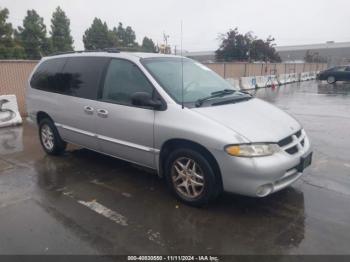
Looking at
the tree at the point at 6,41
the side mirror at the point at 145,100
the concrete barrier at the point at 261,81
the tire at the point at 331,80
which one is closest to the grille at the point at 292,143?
the side mirror at the point at 145,100

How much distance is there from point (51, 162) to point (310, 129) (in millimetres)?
6219

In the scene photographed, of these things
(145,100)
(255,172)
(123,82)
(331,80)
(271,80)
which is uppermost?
(123,82)

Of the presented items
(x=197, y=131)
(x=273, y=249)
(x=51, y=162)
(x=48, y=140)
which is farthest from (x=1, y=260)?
(x=48, y=140)

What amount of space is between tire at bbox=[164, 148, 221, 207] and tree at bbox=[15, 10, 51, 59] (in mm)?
41089

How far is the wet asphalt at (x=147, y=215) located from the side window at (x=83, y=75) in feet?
4.16

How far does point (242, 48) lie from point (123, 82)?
3707cm

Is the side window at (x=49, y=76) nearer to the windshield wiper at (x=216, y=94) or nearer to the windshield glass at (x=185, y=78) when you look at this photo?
the windshield glass at (x=185, y=78)

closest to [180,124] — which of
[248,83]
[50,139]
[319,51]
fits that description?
[50,139]

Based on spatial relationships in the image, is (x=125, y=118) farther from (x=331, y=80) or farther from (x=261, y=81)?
(x=331, y=80)

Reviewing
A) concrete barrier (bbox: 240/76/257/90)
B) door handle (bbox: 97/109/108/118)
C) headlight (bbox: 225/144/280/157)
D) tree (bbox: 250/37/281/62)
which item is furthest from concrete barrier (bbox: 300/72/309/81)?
headlight (bbox: 225/144/280/157)

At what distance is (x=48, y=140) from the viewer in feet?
19.8

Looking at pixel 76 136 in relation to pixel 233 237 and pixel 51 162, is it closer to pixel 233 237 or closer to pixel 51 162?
pixel 51 162

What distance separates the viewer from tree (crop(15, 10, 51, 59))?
132ft

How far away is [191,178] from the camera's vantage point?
3822 millimetres
